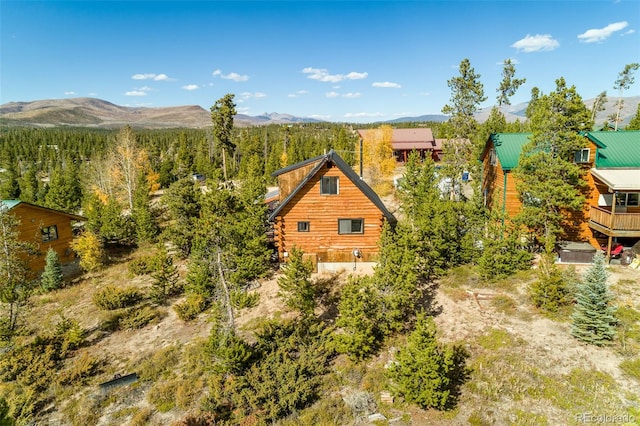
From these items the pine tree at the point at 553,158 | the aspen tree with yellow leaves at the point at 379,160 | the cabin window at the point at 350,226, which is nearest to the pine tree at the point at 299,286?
the cabin window at the point at 350,226

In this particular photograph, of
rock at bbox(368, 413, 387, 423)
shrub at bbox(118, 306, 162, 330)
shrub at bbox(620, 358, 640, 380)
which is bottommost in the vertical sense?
shrub at bbox(118, 306, 162, 330)

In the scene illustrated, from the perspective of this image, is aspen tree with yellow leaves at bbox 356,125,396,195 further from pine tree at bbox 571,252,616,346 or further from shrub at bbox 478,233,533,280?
pine tree at bbox 571,252,616,346

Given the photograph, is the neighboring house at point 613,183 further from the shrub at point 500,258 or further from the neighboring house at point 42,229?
the neighboring house at point 42,229

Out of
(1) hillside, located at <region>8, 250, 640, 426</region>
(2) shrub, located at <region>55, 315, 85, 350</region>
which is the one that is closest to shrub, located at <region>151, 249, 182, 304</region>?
(1) hillside, located at <region>8, 250, 640, 426</region>

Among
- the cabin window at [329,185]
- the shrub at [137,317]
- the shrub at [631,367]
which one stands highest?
the cabin window at [329,185]

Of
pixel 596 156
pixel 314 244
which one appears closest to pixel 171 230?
pixel 314 244

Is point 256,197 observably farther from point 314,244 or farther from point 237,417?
point 237,417

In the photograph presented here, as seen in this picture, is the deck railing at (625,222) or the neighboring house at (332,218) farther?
the neighboring house at (332,218)
